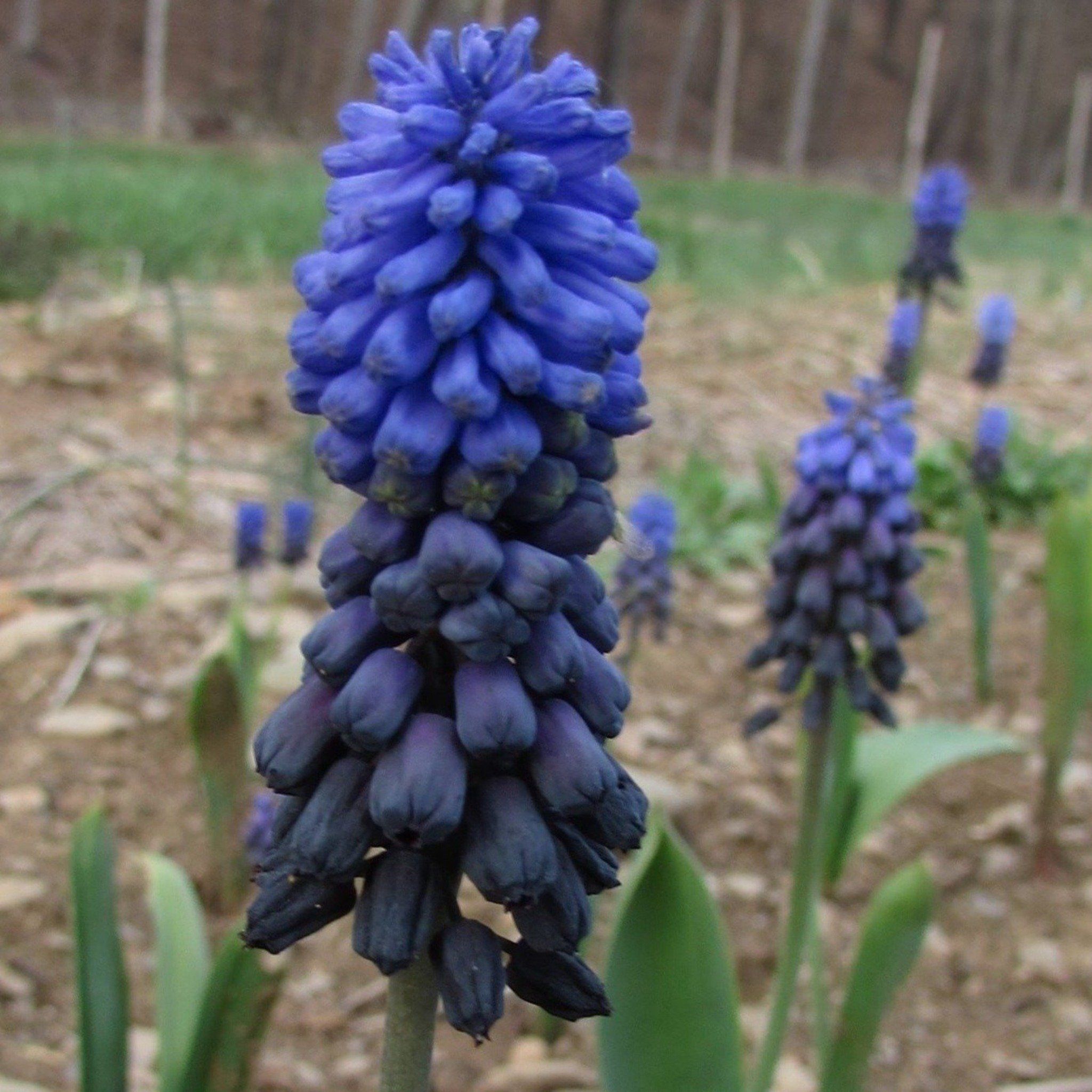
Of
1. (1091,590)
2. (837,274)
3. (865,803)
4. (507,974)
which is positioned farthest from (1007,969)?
(837,274)

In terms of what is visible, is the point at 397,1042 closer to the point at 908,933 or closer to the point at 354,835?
the point at 354,835

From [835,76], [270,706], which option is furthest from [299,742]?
[835,76]

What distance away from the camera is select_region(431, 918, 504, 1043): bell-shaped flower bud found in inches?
46.7

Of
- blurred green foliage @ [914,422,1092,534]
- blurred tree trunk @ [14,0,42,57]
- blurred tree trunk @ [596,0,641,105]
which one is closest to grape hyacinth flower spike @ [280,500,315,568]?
blurred green foliage @ [914,422,1092,534]

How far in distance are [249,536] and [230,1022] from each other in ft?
4.90

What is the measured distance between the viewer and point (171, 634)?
3867 mm

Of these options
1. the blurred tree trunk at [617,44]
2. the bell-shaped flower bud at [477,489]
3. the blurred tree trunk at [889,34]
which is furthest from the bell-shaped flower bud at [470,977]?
the blurred tree trunk at [889,34]

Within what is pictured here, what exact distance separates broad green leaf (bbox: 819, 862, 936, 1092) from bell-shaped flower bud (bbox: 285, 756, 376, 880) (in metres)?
1.02

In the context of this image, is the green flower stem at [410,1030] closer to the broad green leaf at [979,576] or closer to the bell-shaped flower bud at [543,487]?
the bell-shaped flower bud at [543,487]

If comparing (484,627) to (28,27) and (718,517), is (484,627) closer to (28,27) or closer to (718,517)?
(718,517)

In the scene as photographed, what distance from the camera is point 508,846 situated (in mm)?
1168

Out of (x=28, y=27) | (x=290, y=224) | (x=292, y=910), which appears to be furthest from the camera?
(x=28, y=27)

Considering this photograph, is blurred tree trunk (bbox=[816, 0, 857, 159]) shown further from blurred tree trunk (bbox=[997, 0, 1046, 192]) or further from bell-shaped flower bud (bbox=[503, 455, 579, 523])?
bell-shaped flower bud (bbox=[503, 455, 579, 523])

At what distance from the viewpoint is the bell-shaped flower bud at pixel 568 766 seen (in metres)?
1.17
